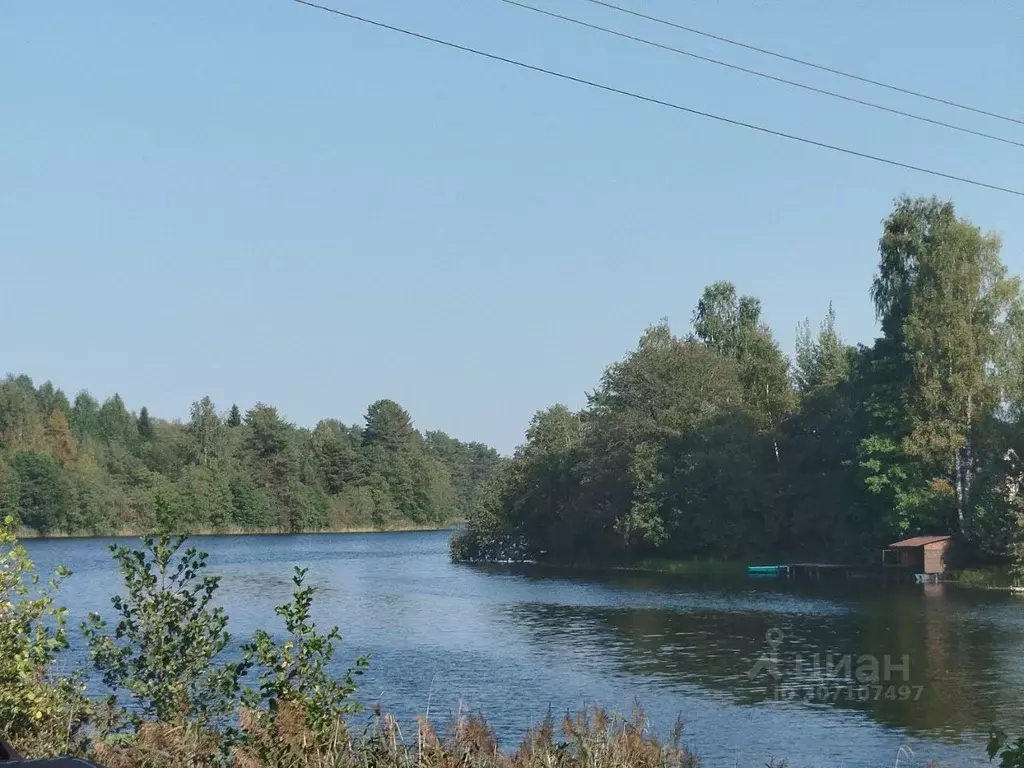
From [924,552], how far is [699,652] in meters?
27.8

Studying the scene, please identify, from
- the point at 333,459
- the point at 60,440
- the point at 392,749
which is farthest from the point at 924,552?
the point at 333,459

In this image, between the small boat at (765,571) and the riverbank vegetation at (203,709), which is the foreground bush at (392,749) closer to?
the riverbank vegetation at (203,709)

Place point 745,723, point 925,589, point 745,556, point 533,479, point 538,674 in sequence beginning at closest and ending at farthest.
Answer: point 745,723 < point 538,674 < point 925,589 < point 745,556 < point 533,479

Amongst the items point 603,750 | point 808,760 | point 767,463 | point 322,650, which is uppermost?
point 767,463

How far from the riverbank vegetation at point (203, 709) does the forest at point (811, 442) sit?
155 ft

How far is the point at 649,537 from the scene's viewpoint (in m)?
71.8

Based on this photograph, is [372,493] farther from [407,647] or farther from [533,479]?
[407,647]

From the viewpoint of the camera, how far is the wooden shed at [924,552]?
190 ft

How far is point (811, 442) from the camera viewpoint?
69.9 meters

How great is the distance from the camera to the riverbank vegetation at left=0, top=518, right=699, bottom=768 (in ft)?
30.7

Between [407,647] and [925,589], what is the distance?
28375mm

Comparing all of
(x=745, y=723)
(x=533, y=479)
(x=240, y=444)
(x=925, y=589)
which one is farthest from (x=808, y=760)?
(x=240, y=444)

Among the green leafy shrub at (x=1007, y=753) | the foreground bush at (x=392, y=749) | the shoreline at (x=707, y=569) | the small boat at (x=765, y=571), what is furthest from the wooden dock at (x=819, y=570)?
the green leafy shrub at (x=1007, y=753)

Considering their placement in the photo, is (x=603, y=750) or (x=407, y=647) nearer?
(x=603, y=750)
